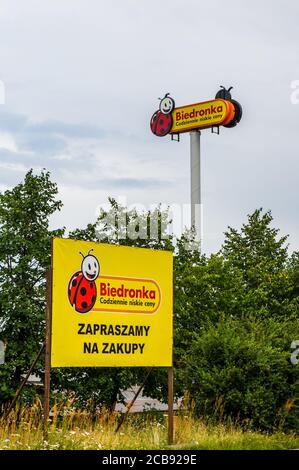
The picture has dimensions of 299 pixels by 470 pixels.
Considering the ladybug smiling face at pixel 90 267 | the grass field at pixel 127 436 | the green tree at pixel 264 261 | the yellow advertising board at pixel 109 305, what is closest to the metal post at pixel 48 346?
the yellow advertising board at pixel 109 305

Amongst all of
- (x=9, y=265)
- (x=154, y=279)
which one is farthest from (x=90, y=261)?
(x=9, y=265)

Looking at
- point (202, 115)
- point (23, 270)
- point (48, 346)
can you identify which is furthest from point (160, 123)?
point (48, 346)

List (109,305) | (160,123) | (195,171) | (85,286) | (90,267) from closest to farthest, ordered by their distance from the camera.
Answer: (85,286) → (90,267) → (109,305) → (195,171) → (160,123)

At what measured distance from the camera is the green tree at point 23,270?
1769 centimetres

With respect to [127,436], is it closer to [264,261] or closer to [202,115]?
[264,261]

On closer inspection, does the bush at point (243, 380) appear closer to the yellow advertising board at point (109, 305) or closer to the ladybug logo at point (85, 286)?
the yellow advertising board at point (109, 305)

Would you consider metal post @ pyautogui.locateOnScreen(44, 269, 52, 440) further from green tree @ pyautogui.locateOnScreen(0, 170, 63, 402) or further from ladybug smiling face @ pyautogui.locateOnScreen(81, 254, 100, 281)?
green tree @ pyautogui.locateOnScreen(0, 170, 63, 402)

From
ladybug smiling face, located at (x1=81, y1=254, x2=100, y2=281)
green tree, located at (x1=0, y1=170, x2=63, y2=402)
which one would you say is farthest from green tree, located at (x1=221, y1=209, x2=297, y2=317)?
ladybug smiling face, located at (x1=81, y1=254, x2=100, y2=281)

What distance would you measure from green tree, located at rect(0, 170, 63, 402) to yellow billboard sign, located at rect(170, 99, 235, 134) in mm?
39971

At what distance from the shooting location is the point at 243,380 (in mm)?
14602

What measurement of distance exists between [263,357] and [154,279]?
289 centimetres

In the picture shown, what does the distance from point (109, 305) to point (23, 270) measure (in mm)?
6358

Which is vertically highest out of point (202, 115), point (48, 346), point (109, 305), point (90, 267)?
point (202, 115)
